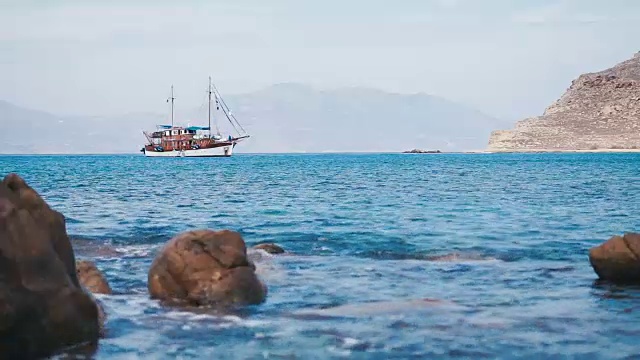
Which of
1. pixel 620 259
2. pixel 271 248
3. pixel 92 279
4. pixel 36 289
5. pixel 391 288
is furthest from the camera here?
pixel 271 248

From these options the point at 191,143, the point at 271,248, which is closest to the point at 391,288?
the point at 271,248

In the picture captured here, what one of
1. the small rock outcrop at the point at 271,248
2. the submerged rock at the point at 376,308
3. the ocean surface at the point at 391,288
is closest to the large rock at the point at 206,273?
the ocean surface at the point at 391,288

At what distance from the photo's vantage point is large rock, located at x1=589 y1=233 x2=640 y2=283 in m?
15.9

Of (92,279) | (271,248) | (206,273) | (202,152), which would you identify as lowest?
(271,248)

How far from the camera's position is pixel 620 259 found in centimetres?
1608

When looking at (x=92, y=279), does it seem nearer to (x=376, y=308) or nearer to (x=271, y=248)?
(x=376, y=308)

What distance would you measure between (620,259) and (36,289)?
11.3m

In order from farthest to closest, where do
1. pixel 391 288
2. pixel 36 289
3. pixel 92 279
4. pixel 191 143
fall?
pixel 191 143, pixel 391 288, pixel 92 279, pixel 36 289

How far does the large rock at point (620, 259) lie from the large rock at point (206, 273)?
706 centimetres

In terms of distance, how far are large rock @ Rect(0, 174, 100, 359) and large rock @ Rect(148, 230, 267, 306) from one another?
8.76ft

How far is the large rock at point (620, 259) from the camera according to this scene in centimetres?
1590

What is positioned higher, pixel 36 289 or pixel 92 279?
pixel 36 289

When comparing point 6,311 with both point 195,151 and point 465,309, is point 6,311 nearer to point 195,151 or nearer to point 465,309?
point 465,309

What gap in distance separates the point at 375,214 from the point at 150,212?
10.6 m
